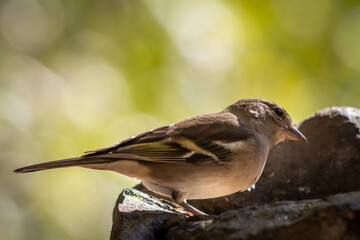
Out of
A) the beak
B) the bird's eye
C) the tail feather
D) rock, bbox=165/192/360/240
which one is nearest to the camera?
rock, bbox=165/192/360/240

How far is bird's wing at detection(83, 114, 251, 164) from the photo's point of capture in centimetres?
369

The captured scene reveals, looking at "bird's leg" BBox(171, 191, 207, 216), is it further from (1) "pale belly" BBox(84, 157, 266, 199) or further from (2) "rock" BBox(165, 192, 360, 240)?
(2) "rock" BBox(165, 192, 360, 240)

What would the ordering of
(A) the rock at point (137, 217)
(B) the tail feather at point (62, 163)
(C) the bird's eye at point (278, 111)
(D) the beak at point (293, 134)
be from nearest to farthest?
(A) the rock at point (137, 217) → (B) the tail feather at point (62, 163) → (D) the beak at point (293, 134) → (C) the bird's eye at point (278, 111)

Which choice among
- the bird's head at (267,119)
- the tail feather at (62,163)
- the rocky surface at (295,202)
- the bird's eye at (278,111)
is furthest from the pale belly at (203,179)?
the bird's eye at (278,111)

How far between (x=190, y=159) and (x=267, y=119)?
969 millimetres

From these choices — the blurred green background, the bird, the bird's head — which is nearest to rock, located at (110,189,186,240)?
the bird

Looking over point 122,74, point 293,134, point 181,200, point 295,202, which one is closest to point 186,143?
point 181,200

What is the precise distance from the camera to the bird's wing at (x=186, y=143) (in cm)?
369

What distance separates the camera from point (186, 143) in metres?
3.81

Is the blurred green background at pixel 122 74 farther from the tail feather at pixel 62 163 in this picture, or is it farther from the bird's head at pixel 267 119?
the tail feather at pixel 62 163

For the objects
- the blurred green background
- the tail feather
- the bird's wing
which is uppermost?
the blurred green background

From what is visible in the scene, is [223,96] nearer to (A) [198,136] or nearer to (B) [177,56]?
(B) [177,56]

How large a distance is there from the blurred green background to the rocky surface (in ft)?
5.98

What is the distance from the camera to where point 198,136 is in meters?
3.86
